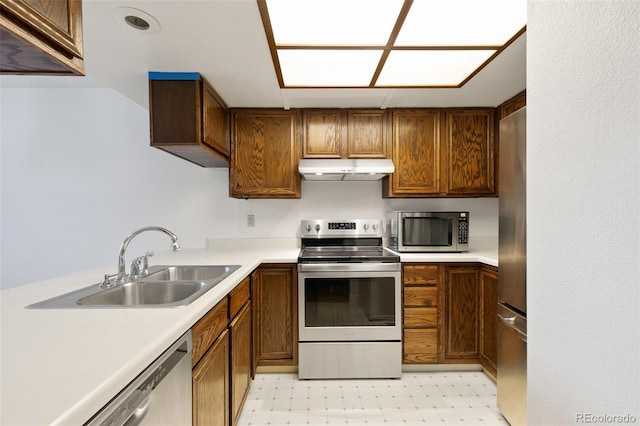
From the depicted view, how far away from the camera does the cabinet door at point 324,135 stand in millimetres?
2580

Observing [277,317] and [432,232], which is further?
[432,232]

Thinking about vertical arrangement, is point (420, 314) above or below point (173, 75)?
below

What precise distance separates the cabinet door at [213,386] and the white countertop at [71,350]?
239 millimetres

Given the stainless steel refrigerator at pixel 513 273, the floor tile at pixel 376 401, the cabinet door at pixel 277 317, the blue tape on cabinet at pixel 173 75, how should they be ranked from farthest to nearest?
the cabinet door at pixel 277 317, the blue tape on cabinet at pixel 173 75, the floor tile at pixel 376 401, the stainless steel refrigerator at pixel 513 273

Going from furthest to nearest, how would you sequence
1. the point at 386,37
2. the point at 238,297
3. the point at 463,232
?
the point at 463,232
the point at 238,297
the point at 386,37

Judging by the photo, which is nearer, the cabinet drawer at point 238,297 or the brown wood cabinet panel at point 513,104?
the cabinet drawer at point 238,297

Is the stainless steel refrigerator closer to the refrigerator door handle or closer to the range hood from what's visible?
the refrigerator door handle

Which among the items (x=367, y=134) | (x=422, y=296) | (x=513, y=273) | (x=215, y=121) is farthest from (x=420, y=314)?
(x=215, y=121)

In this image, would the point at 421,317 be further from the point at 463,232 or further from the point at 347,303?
the point at 463,232

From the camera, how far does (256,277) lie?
223 centimetres

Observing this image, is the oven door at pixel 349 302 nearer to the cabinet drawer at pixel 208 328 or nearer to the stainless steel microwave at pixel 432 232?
the stainless steel microwave at pixel 432 232

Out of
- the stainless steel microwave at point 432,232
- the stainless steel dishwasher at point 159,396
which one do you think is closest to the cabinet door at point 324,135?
the stainless steel microwave at point 432,232

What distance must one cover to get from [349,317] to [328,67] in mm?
1720

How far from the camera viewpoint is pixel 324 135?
2582 millimetres
